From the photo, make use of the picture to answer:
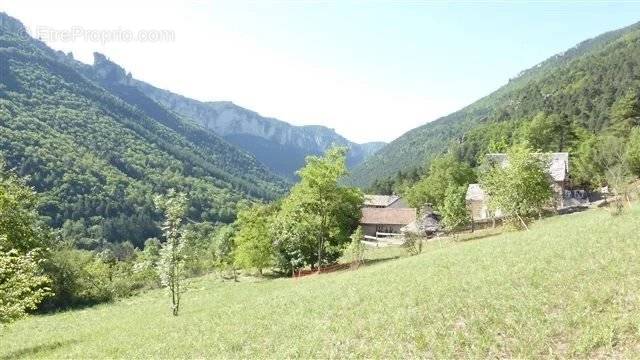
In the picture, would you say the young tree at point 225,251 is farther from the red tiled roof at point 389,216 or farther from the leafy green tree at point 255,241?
the red tiled roof at point 389,216

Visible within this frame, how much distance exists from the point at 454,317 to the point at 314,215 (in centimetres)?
3949

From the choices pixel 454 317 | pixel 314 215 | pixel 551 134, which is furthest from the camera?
pixel 551 134

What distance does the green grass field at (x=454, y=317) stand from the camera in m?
13.5

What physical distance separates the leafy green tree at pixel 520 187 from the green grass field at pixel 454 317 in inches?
863

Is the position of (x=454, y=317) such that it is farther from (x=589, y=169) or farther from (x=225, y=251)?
(x=589, y=169)

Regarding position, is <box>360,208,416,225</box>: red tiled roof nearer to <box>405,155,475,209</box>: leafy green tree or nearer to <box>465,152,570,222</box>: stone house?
<box>405,155,475,209</box>: leafy green tree

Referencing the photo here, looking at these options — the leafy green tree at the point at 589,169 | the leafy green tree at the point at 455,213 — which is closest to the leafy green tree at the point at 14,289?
the leafy green tree at the point at 455,213

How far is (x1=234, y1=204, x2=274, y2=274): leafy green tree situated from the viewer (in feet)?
204

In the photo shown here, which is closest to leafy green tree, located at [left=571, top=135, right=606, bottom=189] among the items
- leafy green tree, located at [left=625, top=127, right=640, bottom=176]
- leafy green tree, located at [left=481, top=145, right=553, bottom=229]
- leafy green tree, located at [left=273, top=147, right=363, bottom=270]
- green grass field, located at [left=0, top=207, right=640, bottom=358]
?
leafy green tree, located at [left=625, top=127, right=640, bottom=176]

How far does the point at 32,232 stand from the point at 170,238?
20.0 meters

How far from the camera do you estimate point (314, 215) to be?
55.5 meters

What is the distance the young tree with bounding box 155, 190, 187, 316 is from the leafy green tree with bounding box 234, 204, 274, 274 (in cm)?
2783

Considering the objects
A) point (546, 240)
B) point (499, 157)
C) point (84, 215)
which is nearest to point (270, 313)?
point (546, 240)

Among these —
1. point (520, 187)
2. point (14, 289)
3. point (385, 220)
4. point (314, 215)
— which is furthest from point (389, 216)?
point (14, 289)
